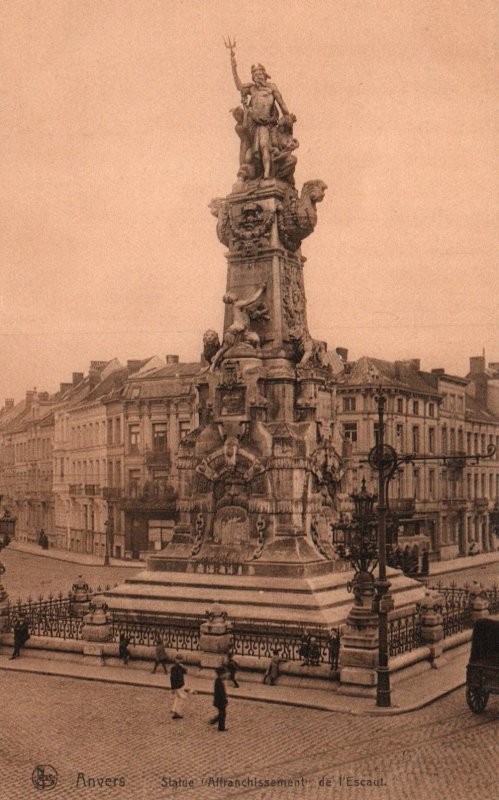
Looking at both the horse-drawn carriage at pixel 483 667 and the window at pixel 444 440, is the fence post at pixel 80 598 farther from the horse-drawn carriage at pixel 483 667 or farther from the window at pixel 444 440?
the window at pixel 444 440

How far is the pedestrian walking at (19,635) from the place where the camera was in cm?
2375

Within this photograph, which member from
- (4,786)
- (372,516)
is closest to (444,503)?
(372,516)

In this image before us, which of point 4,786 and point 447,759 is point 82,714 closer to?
point 4,786

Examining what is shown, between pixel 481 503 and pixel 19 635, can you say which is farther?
pixel 481 503

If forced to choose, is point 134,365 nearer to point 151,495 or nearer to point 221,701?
point 151,495

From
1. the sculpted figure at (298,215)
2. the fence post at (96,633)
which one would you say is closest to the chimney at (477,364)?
the sculpted figure at (298,215)

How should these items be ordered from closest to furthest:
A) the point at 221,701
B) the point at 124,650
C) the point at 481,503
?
the point at 221,701 → the point at 124,650 → the point at 481,503

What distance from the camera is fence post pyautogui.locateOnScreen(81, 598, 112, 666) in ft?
74.5

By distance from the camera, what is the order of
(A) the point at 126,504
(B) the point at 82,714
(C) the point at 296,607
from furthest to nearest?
1. (A) the point at 126,504
2. (C) the point at 296,607
3. (B) the point at 82,714

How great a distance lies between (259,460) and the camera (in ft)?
85.1

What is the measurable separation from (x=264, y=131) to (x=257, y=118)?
0.41 metres

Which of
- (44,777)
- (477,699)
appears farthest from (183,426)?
(44,777)

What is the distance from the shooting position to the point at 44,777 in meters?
14.3

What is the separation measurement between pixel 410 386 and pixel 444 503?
8.55 m
